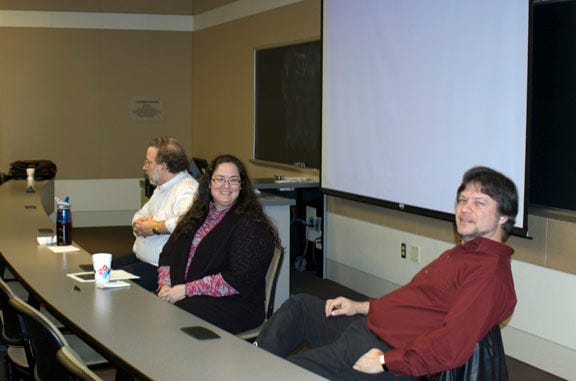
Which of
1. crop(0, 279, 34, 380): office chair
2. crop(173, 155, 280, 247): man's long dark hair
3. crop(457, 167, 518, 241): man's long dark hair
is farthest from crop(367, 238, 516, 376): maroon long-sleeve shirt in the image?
crop(0, 279, 34, 380): office chair

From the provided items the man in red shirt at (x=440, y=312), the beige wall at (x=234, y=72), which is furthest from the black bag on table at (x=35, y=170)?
the man in red shirt at (x=440, y=312)

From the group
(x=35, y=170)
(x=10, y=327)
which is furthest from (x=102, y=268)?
(x=35, y=170)

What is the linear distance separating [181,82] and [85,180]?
5.84 feet

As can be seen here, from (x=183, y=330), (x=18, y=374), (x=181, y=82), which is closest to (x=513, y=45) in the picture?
(x=183, y=330)

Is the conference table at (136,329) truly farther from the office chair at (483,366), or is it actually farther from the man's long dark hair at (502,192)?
the man's long dark hair at (502,192)

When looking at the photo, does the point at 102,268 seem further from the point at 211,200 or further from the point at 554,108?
the point at 554,108

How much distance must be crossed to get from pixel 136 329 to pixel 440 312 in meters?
1.01

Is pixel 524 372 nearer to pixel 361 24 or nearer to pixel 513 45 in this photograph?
pixel 513 45

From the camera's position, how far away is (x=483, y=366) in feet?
8.10

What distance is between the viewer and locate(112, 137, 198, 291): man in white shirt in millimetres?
4293

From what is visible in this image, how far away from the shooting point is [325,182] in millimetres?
6496

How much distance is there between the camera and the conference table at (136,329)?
215cm

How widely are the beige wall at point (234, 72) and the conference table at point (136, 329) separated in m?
4.12

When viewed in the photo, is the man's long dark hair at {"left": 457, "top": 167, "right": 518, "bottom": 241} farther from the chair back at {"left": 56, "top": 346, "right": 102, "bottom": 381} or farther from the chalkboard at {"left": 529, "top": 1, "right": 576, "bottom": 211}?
the chalkboard at {"left": 529, "top": 1, "right": 576, "bottom": 211}
